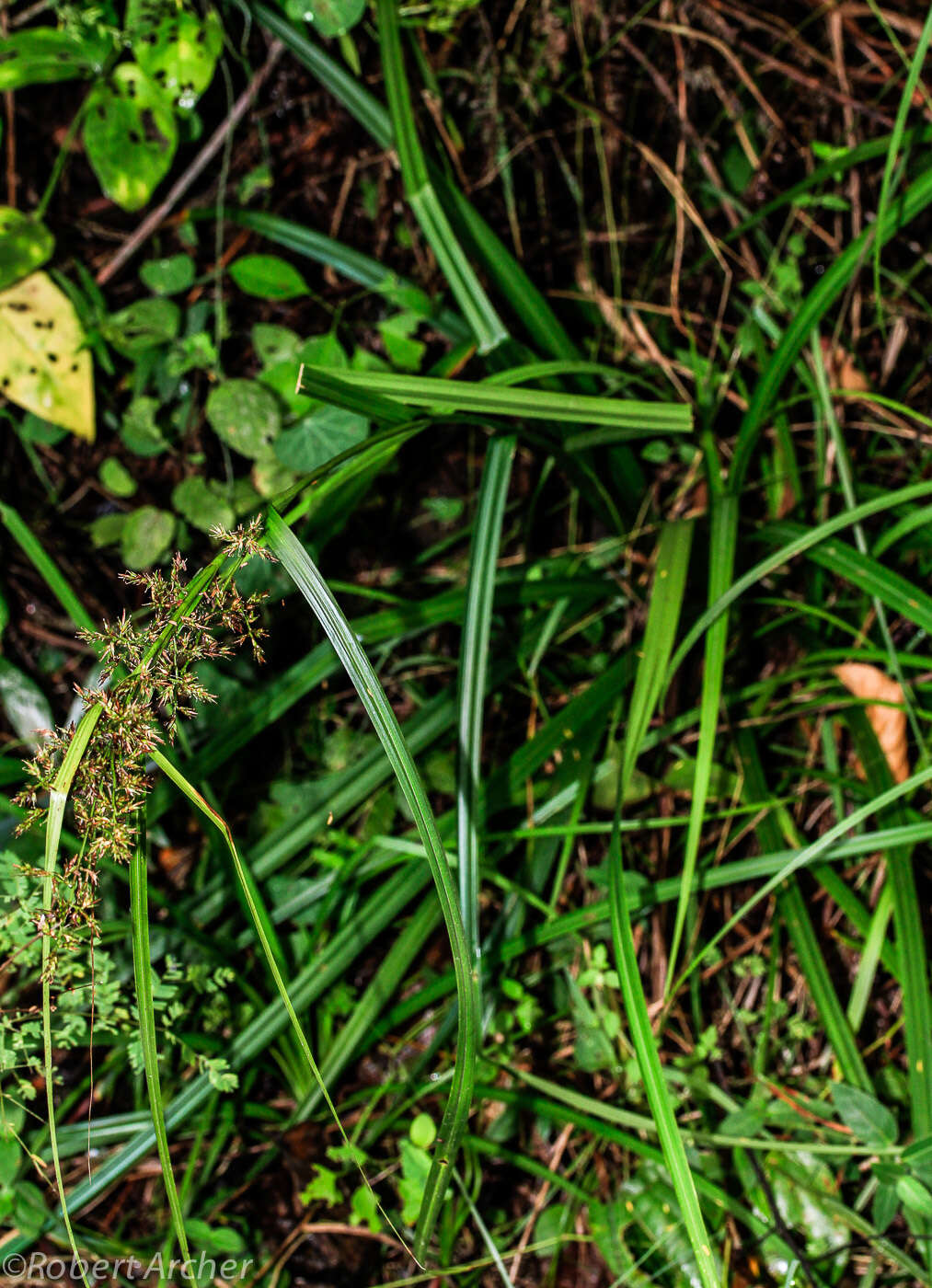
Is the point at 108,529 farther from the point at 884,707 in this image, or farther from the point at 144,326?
the point at 884,707

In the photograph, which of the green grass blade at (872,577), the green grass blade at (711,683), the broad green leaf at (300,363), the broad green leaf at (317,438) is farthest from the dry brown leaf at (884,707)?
the broad green leaf at (300,363)

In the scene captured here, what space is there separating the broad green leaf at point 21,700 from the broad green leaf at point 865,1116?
4.60ft

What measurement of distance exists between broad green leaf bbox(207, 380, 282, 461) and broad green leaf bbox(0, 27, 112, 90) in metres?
0.61

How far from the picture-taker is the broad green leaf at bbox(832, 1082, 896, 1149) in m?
1.09

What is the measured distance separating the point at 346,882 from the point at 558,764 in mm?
402

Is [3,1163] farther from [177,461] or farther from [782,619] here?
[782,619]

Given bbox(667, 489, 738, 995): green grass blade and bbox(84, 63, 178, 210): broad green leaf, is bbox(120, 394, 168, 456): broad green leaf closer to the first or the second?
bbox(84, 63, 178, 210): broad green leaf

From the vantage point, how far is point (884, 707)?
135 cm

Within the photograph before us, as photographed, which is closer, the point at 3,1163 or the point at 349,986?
the point at 3,1163

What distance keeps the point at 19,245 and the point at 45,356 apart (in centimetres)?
21

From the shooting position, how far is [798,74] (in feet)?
4.88

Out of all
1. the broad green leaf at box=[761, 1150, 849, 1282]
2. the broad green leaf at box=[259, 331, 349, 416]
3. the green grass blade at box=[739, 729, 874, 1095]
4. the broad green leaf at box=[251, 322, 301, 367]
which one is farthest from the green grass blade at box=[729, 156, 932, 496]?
the broad green leaf at box=[761, 1150, 849, 1282]

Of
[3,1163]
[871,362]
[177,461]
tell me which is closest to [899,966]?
[871,362]

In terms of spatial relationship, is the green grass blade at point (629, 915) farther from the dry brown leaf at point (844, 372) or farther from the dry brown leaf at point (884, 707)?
the dry brown leaf at point (844, 372)
